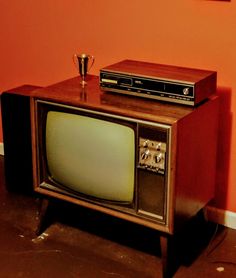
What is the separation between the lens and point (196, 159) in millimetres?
1865

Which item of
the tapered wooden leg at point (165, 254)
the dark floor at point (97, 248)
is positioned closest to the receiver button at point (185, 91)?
the tapered wooden leg at point (165, 254)

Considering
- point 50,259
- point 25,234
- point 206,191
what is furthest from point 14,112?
point 206,191

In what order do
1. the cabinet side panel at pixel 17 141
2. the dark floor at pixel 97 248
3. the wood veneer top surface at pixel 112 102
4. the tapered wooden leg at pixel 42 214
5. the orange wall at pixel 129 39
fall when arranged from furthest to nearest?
the cabinet side panel at pixel 17 141, the tapered wooden leg at pixel 42 214, the orange wall at pixel 129 39, the dark floor at pixel 97 248, the wood veneer top surface at pixel 112 102

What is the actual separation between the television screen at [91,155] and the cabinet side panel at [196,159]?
162 millimetres

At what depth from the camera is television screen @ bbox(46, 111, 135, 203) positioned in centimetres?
181

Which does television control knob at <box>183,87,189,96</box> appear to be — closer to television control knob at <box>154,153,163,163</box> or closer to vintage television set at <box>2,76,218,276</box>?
vintage television set at <box>2,76,218,276</box>

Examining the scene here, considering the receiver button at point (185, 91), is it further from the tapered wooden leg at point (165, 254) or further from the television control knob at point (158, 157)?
the tapered wooden leg at point (165, 254)

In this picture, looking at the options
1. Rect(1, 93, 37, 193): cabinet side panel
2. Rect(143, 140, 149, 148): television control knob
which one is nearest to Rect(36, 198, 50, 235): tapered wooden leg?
Rect(1, 93, 37, 193): cabinet side panel

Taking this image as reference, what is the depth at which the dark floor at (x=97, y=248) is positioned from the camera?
1.90 m

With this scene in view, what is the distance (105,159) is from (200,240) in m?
0.51

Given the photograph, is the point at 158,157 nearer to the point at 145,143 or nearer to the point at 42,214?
the point at 145,143

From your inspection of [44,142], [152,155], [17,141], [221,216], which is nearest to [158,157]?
[152,155]

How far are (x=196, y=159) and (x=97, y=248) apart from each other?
1.60 feet

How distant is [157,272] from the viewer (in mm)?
1896
